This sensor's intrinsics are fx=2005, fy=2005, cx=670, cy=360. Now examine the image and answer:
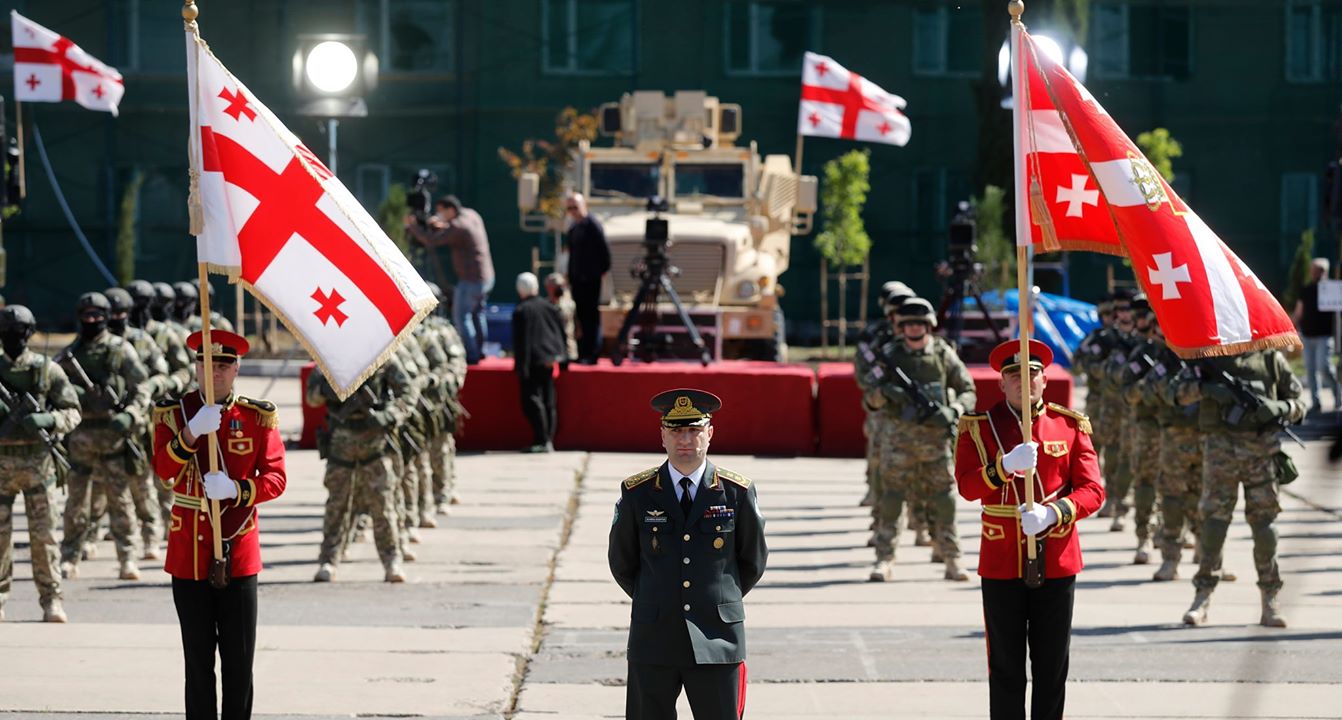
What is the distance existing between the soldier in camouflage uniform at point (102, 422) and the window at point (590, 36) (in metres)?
26.0

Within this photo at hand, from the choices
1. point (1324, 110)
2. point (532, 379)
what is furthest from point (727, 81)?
point (532, 379)

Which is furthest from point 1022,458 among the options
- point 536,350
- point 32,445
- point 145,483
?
point 536,350

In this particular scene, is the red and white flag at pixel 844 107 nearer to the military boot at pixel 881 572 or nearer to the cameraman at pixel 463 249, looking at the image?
the cameraman at pixel 463 249

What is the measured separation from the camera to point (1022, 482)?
28.8ft

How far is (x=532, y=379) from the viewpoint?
2067 cm

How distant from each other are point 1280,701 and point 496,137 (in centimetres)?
3023

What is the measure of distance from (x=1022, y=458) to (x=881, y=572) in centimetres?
558

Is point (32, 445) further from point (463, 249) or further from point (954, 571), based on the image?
point (463, 249)

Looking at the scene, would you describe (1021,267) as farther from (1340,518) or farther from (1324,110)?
(1324,110)

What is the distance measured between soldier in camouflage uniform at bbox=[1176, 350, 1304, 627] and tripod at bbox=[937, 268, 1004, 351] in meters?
7.35

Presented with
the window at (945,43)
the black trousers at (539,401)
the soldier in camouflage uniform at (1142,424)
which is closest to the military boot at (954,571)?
the soldier in camouflage uniform at (1142,424)

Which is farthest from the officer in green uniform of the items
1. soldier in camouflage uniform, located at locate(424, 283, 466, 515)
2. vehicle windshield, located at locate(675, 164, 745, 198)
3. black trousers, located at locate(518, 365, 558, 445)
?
vehicle windshield, located at locate(675, 164, 745, 198)

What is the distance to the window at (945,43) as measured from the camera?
38781mm

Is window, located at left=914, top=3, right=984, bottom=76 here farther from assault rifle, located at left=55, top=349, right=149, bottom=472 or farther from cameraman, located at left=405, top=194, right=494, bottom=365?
assault rifle, located at left=55, top=349, right=149, bottom=472
